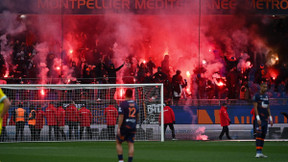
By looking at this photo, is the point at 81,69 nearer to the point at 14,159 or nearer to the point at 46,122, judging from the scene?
the point at 46,122

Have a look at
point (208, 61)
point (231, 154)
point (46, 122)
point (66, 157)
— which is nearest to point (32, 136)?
point (46, 122)

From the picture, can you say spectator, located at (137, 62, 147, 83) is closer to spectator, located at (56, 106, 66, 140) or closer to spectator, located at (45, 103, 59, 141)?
spectator, located at (56, 106, 66, 140)

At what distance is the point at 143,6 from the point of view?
26.4 meters

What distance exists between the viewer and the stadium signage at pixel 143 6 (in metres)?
25.5

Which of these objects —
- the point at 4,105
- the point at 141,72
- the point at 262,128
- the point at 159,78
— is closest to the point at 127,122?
the point at 4,105

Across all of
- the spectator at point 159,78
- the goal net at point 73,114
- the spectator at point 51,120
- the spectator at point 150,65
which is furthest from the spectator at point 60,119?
the spectator at point 150,65

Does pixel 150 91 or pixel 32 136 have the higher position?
pixel 150 91

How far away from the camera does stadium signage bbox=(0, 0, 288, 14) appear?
25547 mm

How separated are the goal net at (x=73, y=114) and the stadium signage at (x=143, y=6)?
7.57m

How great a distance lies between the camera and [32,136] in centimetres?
1803

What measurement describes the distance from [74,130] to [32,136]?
1493 mm

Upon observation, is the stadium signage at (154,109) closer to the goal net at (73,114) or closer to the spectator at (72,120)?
the goal net at (73,114)

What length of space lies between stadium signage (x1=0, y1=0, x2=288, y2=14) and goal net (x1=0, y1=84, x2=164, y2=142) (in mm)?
7573

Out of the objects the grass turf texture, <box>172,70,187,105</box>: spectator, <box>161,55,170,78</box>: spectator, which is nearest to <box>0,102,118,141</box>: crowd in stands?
the grass turf texture
